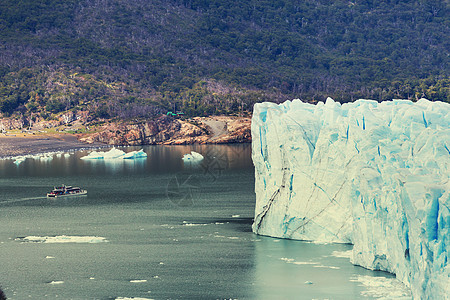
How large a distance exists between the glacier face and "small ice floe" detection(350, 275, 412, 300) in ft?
2.09

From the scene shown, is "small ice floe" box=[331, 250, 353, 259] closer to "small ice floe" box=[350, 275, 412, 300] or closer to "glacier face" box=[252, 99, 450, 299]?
"glacier face" box=[252, 99, 450, 299]

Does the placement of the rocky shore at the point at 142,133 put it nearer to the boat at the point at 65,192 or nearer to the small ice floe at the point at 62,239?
the boat at the point at 65,192

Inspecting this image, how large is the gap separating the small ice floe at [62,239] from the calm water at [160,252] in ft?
2.47

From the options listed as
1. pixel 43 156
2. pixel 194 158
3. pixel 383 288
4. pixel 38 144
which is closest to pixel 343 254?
pixel 383 288

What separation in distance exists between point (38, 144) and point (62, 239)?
11935 centimetres

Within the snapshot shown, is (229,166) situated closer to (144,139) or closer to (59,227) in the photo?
(59,227)

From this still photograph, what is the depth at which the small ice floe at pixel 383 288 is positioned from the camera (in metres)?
37.8

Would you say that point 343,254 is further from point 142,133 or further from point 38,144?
point 142,133

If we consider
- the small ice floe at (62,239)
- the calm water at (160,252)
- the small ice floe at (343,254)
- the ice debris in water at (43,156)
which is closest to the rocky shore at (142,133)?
the ice debris in water at (43,156)

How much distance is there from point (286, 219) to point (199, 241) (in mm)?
6216

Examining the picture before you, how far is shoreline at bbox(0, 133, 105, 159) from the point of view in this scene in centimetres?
16200

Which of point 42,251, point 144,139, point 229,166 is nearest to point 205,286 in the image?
point 42,251

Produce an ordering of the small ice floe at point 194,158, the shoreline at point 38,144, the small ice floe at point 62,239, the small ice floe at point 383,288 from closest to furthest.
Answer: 1. the small ice floe at point 383,288
2. the small ice floe at point 62,239
3. the small ice floe at point 194,158
4. the shoreline at point 38,144

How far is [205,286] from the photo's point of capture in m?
41.9
